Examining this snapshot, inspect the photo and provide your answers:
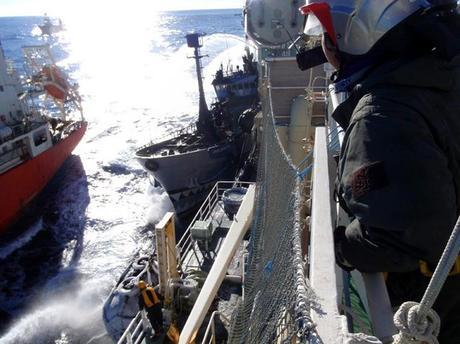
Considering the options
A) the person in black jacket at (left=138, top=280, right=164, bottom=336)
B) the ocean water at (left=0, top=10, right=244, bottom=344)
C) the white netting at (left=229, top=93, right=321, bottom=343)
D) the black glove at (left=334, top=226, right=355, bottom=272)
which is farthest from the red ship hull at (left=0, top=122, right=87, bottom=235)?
the black glove at (left=334, top=226, right=355, bottom=272)

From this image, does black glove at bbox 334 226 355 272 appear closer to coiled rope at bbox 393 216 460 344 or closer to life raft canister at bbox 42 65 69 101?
coiled rope at bbox 393 216 460 344

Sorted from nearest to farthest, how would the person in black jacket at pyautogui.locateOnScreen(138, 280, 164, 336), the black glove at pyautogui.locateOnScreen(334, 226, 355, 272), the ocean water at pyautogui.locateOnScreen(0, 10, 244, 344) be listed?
1. the black glove at pyautogui.locateOnScreen(334, 226, 355, 272)
2. the person in black jacket at pyautogui.locateOnScreen(138, 280, 164, 336)
3. the ocean water at pyautogui.locateOnScreen(0, 10, 244, 344)

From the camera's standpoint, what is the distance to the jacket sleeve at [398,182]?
6.11 ft

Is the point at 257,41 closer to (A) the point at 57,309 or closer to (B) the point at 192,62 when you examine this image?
(A) the point at 57,309

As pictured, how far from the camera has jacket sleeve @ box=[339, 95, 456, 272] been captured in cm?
186

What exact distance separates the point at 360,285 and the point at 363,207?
1.20m

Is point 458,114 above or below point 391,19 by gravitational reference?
below

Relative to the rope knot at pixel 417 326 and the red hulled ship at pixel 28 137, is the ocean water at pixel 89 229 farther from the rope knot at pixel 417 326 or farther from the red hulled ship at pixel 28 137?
the rope knot at pixel 417 326

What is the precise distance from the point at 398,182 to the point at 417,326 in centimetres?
64

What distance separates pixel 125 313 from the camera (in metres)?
9.41

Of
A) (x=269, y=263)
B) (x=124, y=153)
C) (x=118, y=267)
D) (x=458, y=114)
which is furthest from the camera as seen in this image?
(x=124, y=153)

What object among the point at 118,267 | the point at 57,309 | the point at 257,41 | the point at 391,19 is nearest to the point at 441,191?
the point at 391,19

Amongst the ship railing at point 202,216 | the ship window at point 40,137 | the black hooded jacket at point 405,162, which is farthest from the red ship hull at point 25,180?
the black hooded jacket at point 405,162

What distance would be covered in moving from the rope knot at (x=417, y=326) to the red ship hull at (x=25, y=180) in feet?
80.3
